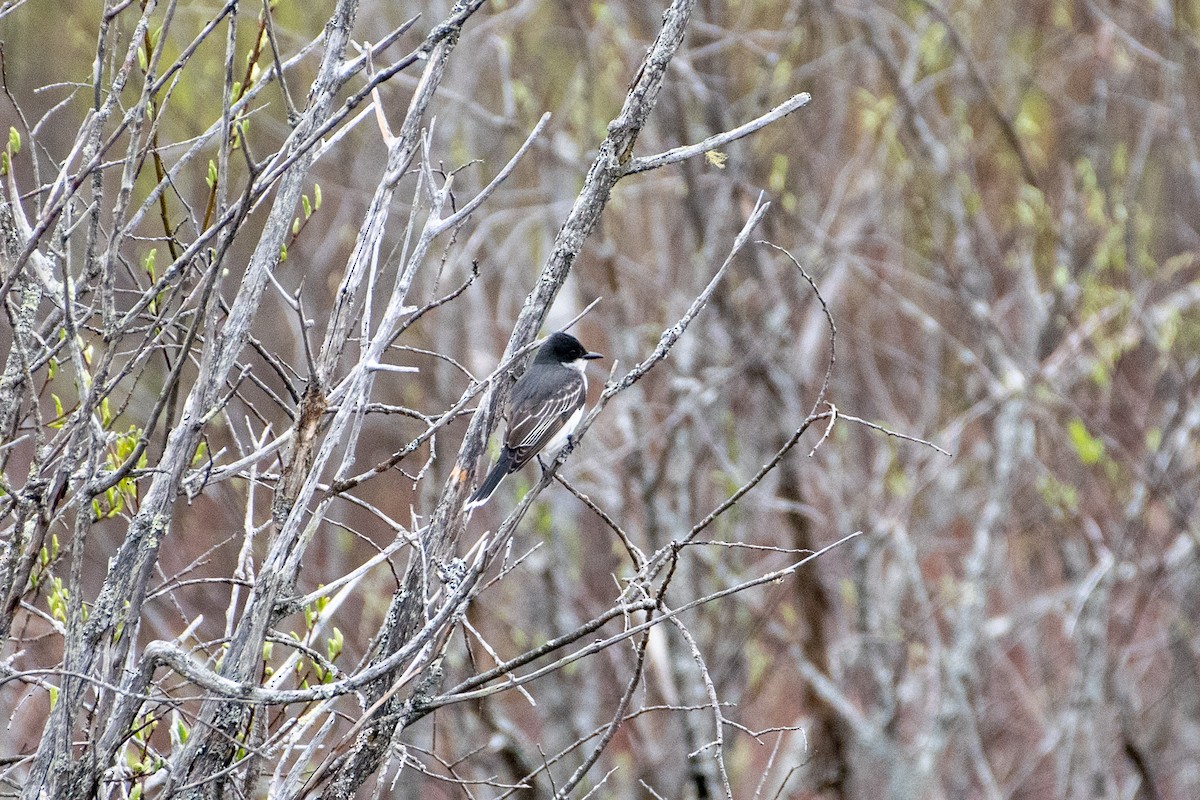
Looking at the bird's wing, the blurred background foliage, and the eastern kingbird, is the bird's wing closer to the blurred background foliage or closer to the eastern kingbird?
the eastern kingbird

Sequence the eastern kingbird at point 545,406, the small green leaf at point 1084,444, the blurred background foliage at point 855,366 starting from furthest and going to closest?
the blurred background foliage at point 855,366, the small green leaf at point 1084,444, the eastern kingbird at point 545,406

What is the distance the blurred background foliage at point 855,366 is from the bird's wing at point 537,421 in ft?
2.32

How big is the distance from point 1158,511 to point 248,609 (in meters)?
9.47

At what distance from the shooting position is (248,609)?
2.64 metres

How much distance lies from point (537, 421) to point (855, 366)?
166 inches

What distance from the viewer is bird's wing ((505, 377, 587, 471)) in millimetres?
5668

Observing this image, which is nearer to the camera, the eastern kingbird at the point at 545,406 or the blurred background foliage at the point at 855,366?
the eastern kingbird at the point at 545,406

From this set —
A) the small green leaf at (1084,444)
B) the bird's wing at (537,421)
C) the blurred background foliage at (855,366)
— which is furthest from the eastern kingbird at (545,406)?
the small green leaf at (1084,444)

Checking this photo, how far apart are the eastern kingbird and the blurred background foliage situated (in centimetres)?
53

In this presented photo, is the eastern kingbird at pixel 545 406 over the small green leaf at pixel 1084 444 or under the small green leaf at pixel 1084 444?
over

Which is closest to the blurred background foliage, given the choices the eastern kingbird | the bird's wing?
the eastern kingbird

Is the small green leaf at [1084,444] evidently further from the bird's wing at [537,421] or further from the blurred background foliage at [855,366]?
the bird's wing at [537,421]

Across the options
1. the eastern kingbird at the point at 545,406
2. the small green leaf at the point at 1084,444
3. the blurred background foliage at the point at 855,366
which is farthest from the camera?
the blurred background foliage at the point at 855,366

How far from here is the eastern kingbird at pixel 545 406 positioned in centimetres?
565
